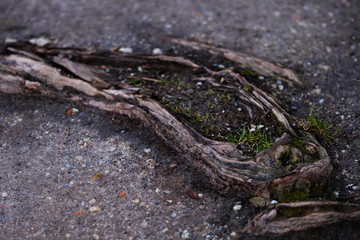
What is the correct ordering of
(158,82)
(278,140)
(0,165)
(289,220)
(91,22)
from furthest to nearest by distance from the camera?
(91,22) → (158,82) → (0,165) → (278,140) → (289,220)

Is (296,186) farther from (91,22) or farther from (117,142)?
(91,22)

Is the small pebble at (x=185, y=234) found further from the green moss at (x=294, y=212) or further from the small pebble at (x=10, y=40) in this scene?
the small pebble at (x=10, y=40)

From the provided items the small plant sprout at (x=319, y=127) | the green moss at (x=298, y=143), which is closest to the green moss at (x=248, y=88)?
the small plant sprout at (x=319, y=127)

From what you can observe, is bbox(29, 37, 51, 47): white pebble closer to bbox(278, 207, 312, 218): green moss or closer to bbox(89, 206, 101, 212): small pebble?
bbox(89, 206, 101, 212): small pebble

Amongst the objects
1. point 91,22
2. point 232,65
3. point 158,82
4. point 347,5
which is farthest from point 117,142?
point 347,5

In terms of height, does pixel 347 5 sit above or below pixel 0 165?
above

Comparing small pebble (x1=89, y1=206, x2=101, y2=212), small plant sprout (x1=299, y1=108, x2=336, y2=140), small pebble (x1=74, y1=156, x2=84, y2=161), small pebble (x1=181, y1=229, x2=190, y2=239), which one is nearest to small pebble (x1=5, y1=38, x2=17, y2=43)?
small pebble (x1=74, y1=156, x2=84, y2=161)

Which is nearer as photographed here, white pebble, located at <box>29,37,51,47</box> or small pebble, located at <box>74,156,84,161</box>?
small pebble, located at <box>74,156,84,161</box>
